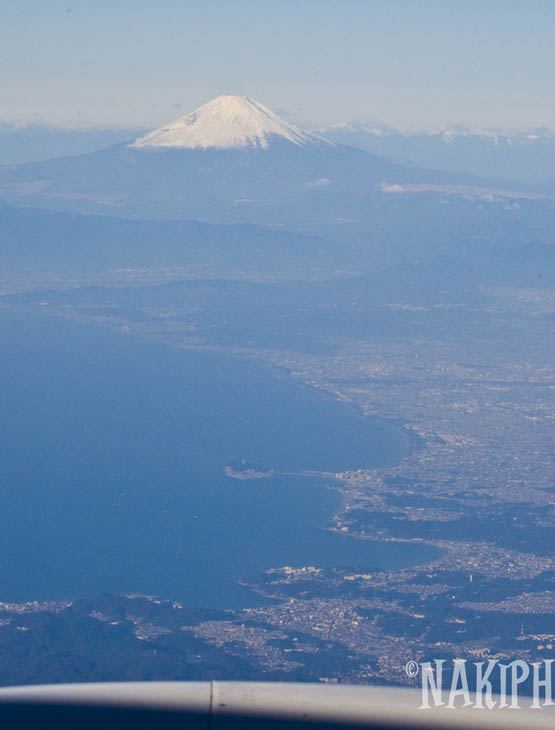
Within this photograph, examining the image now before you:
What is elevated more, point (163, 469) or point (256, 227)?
point (256, 227)

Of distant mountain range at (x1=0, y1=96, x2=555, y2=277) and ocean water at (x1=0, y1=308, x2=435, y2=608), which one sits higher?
distant mountain range at (x1=0, y1=96, x2=555, y2=277)

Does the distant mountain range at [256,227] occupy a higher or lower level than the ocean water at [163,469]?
higher

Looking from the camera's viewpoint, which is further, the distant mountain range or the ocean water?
the distant mountain range

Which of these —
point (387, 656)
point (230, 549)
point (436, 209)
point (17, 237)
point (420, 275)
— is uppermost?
point (436, 209)

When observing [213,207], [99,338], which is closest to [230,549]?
[99,338]

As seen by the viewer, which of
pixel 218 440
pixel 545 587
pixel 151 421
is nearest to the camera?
pixel 545 587

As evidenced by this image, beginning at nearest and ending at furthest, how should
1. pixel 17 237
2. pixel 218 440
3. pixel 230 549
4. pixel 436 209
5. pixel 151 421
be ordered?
pixel 230 549, pixel 218 440, pixel 151 421, pixel 17 237, pixel 436 209

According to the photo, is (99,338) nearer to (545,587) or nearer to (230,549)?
(230,549)

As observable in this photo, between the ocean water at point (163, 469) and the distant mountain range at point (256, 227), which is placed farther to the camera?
the distant mountain range at point (256, 227)
